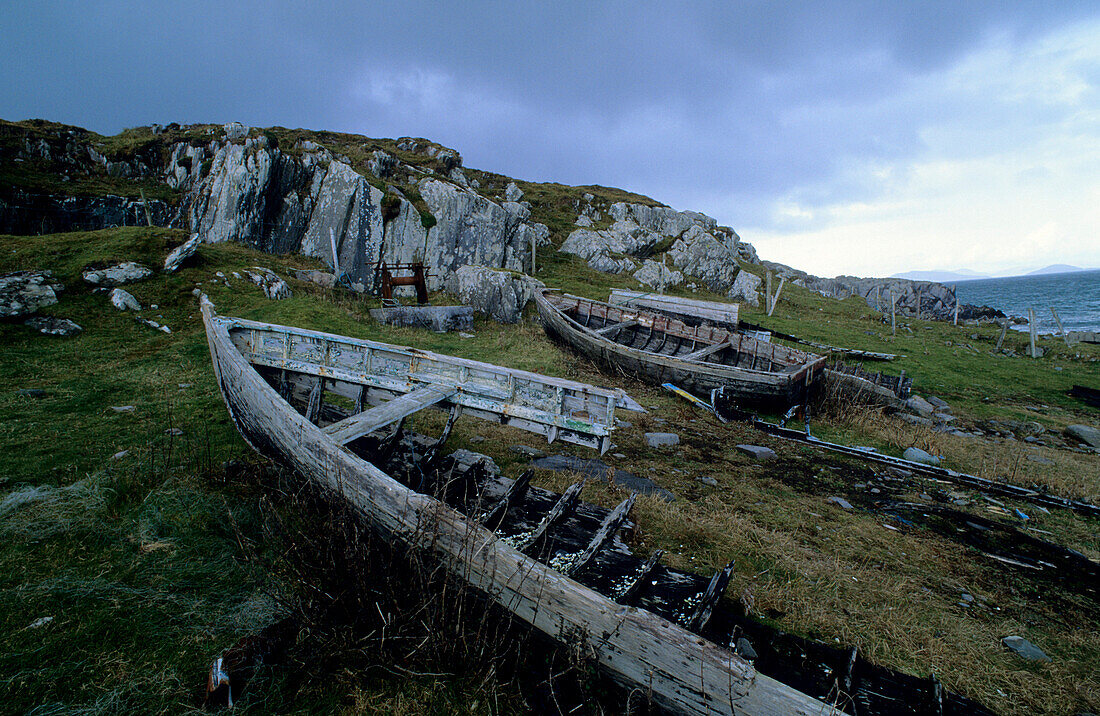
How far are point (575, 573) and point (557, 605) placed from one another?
0.74 metres

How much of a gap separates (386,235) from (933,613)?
21.3m

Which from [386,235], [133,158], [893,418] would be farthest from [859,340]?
[133,158]

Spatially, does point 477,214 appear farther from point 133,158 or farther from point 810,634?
point 810,634

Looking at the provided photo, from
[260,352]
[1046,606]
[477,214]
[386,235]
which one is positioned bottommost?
[1046,606]

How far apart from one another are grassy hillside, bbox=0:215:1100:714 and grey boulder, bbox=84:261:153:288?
1437mm

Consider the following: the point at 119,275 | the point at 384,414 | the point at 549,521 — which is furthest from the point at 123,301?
the point at 549,521

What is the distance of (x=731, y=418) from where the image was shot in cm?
973

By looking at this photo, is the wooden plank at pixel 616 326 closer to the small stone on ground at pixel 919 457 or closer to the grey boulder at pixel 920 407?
the grey boulder at pixel 920 407

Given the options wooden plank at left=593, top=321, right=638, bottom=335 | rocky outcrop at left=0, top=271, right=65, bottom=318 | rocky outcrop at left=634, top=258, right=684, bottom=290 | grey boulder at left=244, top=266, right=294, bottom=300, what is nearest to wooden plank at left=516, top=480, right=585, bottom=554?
wooden plank at left=593, top=321, right=638, bottom=335

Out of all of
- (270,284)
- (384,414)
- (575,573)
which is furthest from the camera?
(270,284)

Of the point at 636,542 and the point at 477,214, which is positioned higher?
the point at 477,214

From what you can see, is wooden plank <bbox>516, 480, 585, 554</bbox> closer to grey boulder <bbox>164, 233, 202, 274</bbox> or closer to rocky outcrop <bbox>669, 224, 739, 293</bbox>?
grey boulder <bbox>164, 233, 202, 274</bbox>

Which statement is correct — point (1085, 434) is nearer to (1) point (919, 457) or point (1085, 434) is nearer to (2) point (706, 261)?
(1) point (919, 457)

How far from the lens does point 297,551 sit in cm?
296
